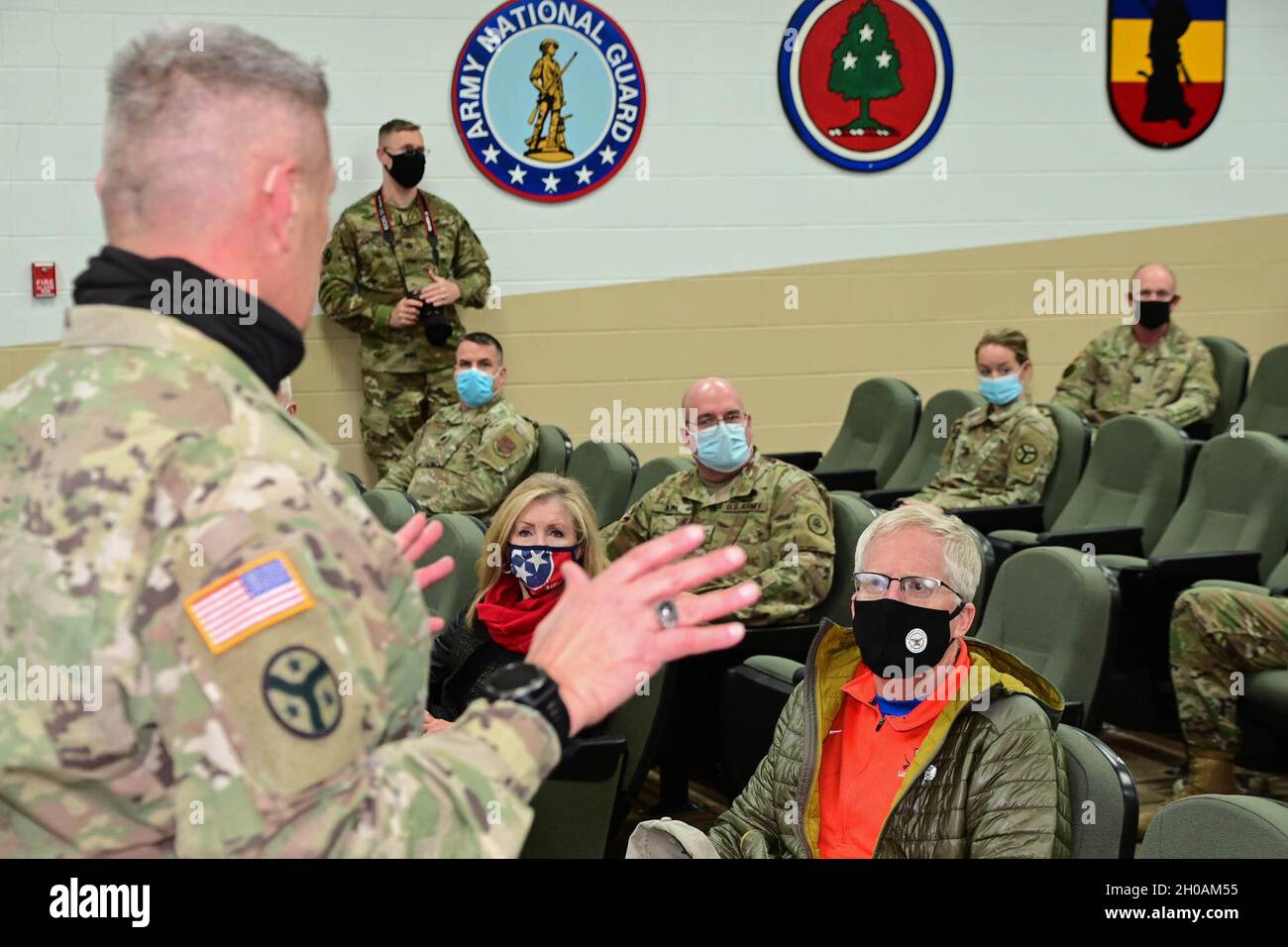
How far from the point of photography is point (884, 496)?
557 cm

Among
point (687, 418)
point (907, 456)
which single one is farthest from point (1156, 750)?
point (907, 456)

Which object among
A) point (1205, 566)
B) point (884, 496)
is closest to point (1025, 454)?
point (884, 496)

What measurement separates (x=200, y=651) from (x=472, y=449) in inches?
177

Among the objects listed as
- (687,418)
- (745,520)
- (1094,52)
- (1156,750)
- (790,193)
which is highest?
(1094,52)

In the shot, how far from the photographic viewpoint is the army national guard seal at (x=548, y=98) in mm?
6516

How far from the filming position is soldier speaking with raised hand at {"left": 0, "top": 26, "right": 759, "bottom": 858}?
2.97ft

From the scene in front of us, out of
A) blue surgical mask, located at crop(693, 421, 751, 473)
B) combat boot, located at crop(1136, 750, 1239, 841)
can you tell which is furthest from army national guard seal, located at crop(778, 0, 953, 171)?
combat boot, located at crop(1136, 750, 1239, 841)

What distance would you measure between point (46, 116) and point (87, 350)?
5610 millimetres

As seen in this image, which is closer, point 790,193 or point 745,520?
point 745,520

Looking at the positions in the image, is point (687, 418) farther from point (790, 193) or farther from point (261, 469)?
point (261, 469)

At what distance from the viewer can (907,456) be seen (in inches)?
243

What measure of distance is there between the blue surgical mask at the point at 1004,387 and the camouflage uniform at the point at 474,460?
1723 millimetres

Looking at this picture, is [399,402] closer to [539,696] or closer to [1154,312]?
[1154,312]
